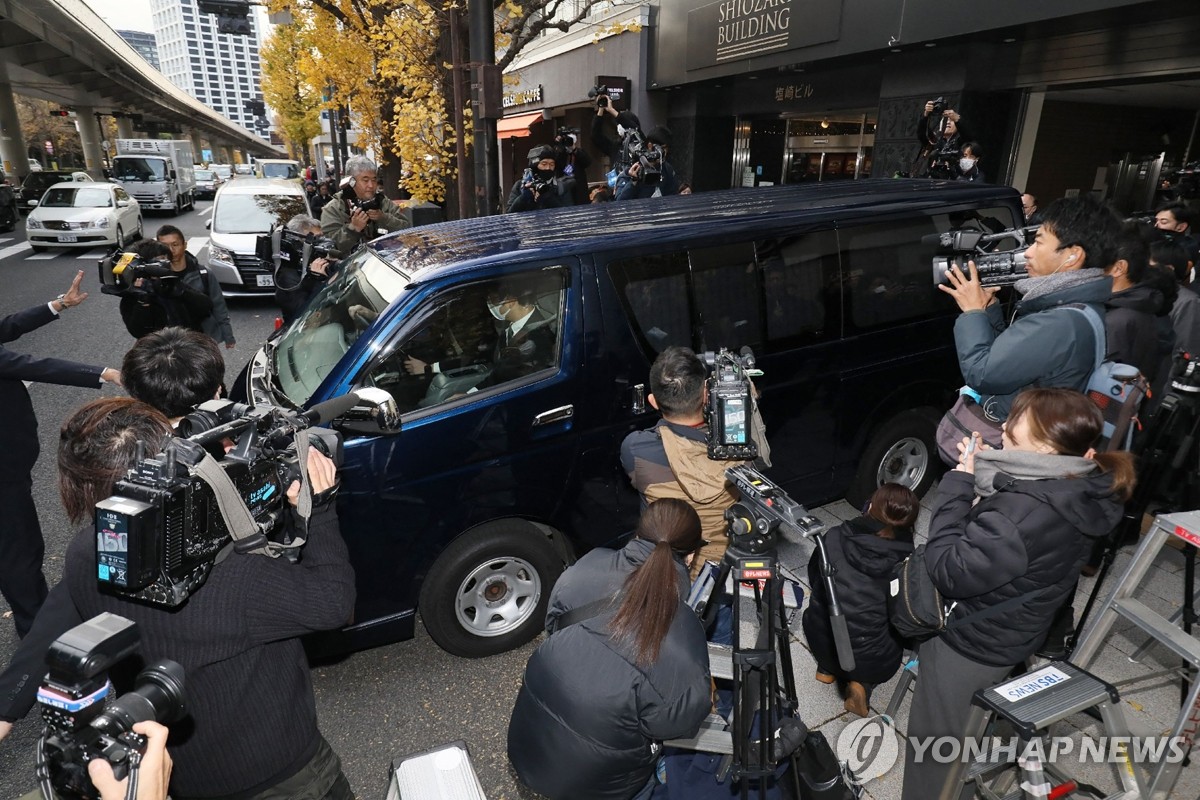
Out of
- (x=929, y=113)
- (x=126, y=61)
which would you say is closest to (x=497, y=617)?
(x=929, y=113)

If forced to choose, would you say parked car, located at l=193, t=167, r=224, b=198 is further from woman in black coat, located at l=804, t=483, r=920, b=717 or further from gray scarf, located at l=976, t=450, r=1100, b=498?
gray scarf, located at l=976, t=450, r=1100, b=498

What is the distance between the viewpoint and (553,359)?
3.36 m

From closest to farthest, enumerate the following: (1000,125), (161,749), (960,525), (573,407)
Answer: (161,749) < (960,525) < (573,407) < (1000,125)

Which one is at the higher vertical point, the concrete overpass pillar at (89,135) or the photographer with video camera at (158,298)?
the concrete overpass pillar at (89,135)

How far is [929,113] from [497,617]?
6488mm

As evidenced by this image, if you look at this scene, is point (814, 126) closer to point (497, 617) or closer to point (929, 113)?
point (929, 113)

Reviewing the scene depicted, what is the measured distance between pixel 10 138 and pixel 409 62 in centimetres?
3216

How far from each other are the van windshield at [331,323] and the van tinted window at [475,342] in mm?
252

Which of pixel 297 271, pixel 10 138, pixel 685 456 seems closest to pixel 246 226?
pixel 297 271

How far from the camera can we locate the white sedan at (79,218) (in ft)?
51.6

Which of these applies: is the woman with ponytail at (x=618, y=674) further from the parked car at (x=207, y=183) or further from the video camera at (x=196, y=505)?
the parked car at (x=207, y=183)

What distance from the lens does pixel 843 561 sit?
293 cm

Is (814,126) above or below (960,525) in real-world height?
above

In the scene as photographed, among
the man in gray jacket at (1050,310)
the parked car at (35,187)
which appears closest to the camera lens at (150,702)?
the man in gray jacket at (1050,310)
